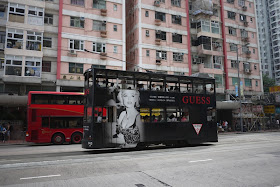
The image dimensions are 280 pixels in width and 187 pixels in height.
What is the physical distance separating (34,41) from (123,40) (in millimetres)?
10560

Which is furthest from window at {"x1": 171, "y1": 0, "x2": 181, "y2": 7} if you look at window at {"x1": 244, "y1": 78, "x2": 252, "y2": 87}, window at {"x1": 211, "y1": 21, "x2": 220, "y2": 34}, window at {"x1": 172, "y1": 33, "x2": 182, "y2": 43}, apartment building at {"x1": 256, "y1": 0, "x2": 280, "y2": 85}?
apartment building at {"x1": 256, "y1": 0, "x2": 280, "y2": 85}

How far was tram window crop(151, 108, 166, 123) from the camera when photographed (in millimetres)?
13756

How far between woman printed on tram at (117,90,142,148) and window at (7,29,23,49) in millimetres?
17889

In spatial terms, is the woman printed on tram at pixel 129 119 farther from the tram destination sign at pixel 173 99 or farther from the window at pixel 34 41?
the window at pixel 34 41

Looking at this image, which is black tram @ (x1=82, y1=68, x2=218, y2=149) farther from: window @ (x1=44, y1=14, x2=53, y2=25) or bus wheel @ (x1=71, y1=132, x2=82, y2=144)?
window @ (x1=44, y1=14, x2=53, y2=25)

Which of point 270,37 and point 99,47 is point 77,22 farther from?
point 270,37

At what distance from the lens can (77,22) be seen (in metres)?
28.1

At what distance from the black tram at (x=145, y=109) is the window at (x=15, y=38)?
16.2 m

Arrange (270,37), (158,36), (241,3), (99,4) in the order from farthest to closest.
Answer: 1. (270,37)
2. (241,3)
3. (158,36)
4. (99,4)

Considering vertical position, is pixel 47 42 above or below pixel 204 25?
below

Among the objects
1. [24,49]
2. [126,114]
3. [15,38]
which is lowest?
[126,114]

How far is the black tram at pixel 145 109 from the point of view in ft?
40.7

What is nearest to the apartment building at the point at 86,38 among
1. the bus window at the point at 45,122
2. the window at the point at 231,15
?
the bus window at the point at 45,122

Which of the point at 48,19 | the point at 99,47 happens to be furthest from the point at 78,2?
the point at 99,47
